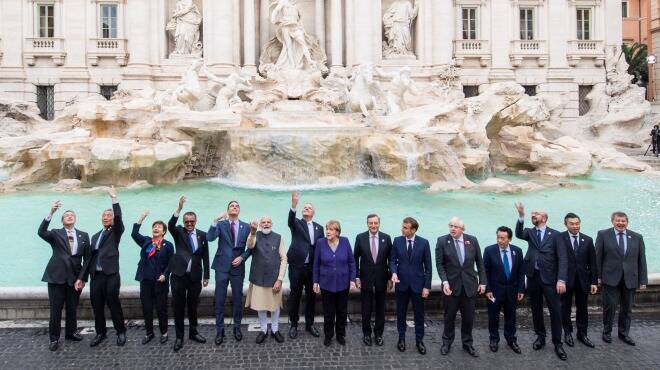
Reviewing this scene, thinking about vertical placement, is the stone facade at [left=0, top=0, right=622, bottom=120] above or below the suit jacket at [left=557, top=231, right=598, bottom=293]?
above

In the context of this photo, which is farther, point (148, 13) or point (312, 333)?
point (148, 13)

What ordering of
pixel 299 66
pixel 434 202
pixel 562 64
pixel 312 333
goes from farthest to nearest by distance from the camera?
pixel 562 64, pixel 299 66, pixel 434 202, pixel 312 333

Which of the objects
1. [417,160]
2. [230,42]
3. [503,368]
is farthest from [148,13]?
[503,368]

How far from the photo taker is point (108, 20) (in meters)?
21.0

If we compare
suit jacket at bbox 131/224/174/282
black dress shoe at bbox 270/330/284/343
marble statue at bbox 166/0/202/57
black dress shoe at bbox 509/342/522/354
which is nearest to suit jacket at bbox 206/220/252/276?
suit jacket at bbox 131/224/174/282

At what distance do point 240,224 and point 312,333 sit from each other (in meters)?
1.28

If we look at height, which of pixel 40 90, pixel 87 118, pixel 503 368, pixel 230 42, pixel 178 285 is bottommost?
pixel 503 368

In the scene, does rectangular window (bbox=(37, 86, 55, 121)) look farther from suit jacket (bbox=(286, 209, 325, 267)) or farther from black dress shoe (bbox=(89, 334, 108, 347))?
suit jacket (bbox=(286, 209, 325, 267))

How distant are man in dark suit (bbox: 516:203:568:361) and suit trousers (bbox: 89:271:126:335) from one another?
383cm

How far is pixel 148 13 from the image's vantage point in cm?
2042

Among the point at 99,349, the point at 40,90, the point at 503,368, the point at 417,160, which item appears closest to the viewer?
the point at 503,368

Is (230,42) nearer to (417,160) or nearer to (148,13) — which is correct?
(148,13)

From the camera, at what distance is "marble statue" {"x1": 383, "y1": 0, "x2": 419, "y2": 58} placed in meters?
21.3

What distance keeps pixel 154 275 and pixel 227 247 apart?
714 millimetres
